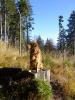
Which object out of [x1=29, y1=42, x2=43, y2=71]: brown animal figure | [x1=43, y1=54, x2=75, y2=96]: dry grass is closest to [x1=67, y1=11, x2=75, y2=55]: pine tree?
[x1=43, y1=54, x2=75, y2=96]: dry grass

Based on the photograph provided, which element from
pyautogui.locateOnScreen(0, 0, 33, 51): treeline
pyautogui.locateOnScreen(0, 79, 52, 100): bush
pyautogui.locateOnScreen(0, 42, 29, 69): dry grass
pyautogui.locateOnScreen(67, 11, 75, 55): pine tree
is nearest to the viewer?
pyautogui.locateOnScreen(0, 79, 52, 100): bush

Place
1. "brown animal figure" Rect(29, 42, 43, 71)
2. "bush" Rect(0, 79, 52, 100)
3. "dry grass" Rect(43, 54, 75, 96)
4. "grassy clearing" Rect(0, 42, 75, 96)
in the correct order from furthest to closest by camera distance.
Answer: "grassy clearing" Rect(0, 42, 75, 96), "dry grass" Rect(43, 54, 75, 96), "brown animal figure" Rect(29, 42, 43, 71), "bush" Rect(0, 79, 52, 100)

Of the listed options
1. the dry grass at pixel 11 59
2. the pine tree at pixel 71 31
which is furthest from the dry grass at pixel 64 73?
the pine tree at pixel 71 31

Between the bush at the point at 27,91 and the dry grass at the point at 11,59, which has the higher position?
the dry grass at the point at 11,59

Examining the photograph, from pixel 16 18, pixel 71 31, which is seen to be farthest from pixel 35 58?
pixel 71 31

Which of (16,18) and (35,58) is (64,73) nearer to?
(35,58)

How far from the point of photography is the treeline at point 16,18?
142 feet

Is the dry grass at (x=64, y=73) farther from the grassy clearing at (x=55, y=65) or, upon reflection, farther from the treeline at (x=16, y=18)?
the treeline at (x=16, y=18)

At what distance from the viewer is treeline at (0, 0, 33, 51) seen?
43.2 m

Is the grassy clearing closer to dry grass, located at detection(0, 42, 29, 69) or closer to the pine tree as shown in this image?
dry grass, located at detection(0, 42, 29, 69)

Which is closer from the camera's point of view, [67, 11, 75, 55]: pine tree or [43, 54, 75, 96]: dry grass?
[43, 54, 75, 96]: dry grass

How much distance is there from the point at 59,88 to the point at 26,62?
7.25ft

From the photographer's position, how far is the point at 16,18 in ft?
154

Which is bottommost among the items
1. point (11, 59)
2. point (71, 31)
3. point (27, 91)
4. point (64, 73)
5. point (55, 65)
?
point (27, 91)
